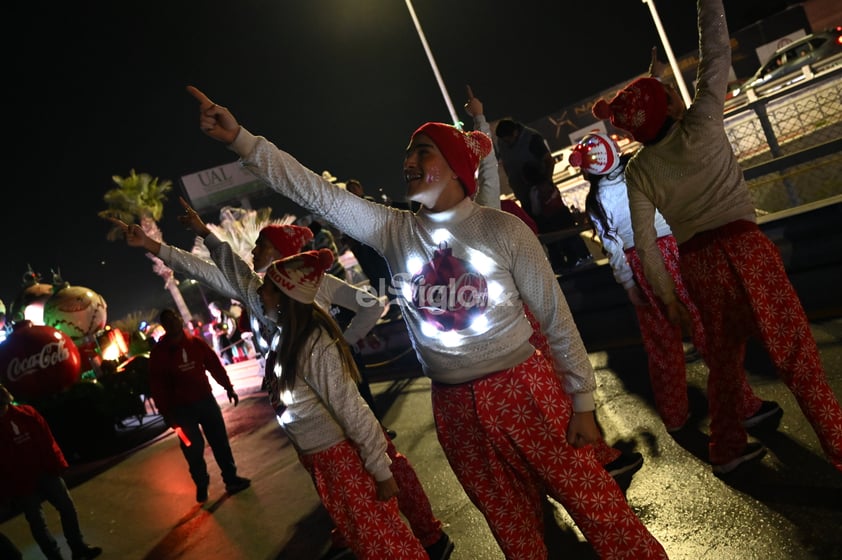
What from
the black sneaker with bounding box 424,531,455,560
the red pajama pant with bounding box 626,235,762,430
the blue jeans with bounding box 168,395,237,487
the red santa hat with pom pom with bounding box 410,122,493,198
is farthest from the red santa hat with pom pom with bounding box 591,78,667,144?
the blue jeans with bounding box 168,395,237,487

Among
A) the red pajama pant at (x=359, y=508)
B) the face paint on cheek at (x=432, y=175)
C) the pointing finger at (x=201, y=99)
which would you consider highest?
the pointing finger at (x=201, y=99)

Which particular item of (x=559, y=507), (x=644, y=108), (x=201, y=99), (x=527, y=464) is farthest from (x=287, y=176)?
(x=559, y=507)

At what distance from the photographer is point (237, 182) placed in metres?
57.0

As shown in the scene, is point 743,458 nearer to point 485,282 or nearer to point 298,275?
point 485,282

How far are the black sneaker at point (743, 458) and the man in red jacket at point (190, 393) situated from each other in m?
4.75

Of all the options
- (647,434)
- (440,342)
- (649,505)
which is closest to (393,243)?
(440,342)

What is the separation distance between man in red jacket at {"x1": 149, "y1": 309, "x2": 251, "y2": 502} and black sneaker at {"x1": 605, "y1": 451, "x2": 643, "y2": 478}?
4.09 metres

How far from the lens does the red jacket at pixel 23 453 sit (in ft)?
16.5

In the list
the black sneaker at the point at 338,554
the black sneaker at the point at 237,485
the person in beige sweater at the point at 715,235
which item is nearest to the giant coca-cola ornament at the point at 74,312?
the black sneaker at the point at 237,485

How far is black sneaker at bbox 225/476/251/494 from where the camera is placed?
593cm

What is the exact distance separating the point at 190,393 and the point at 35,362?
5.92 m

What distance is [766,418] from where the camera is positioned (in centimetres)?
355

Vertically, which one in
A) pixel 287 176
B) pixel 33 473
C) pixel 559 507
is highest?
pixel 287 176

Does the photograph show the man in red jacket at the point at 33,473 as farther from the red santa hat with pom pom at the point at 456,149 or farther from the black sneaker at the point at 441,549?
the red santa hat with pom pom at the point at 456,149
